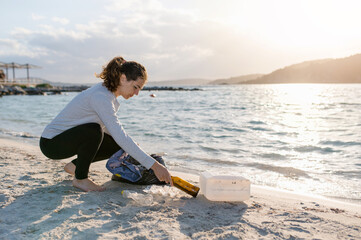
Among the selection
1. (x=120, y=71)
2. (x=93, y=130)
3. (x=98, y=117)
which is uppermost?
(x=120, y=71)

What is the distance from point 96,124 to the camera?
3.10 meters

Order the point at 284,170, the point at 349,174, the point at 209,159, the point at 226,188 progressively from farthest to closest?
the point at 209,159, the point at 284,170, the point at 349,174, the point at 226,188

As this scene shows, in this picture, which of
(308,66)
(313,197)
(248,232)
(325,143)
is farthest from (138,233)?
(308,66)

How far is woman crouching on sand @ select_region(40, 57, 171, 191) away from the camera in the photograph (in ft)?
9.36

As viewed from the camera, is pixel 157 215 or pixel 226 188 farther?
pixel 226 188

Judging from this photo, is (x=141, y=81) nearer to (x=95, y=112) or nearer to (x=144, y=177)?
(x=95, y=112)

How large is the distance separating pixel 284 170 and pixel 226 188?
7.66ft

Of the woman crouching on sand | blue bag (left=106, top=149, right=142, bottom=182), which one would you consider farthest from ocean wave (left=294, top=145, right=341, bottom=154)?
the woman crouching on sand

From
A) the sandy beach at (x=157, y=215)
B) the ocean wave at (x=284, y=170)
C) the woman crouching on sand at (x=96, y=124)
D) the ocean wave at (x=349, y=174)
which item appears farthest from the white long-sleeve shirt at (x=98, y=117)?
the ocean wave at (x=349, y=174)

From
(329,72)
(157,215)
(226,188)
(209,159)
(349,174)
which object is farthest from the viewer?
(329,72)

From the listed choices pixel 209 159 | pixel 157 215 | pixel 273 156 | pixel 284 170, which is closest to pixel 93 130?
pixel 157 215

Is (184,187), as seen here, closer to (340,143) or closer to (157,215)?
(157,215)

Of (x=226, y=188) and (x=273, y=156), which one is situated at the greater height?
(x=226, y=188)

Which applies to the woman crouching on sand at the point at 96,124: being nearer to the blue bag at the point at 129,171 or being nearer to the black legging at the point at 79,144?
the black legging at the point at 79,144
